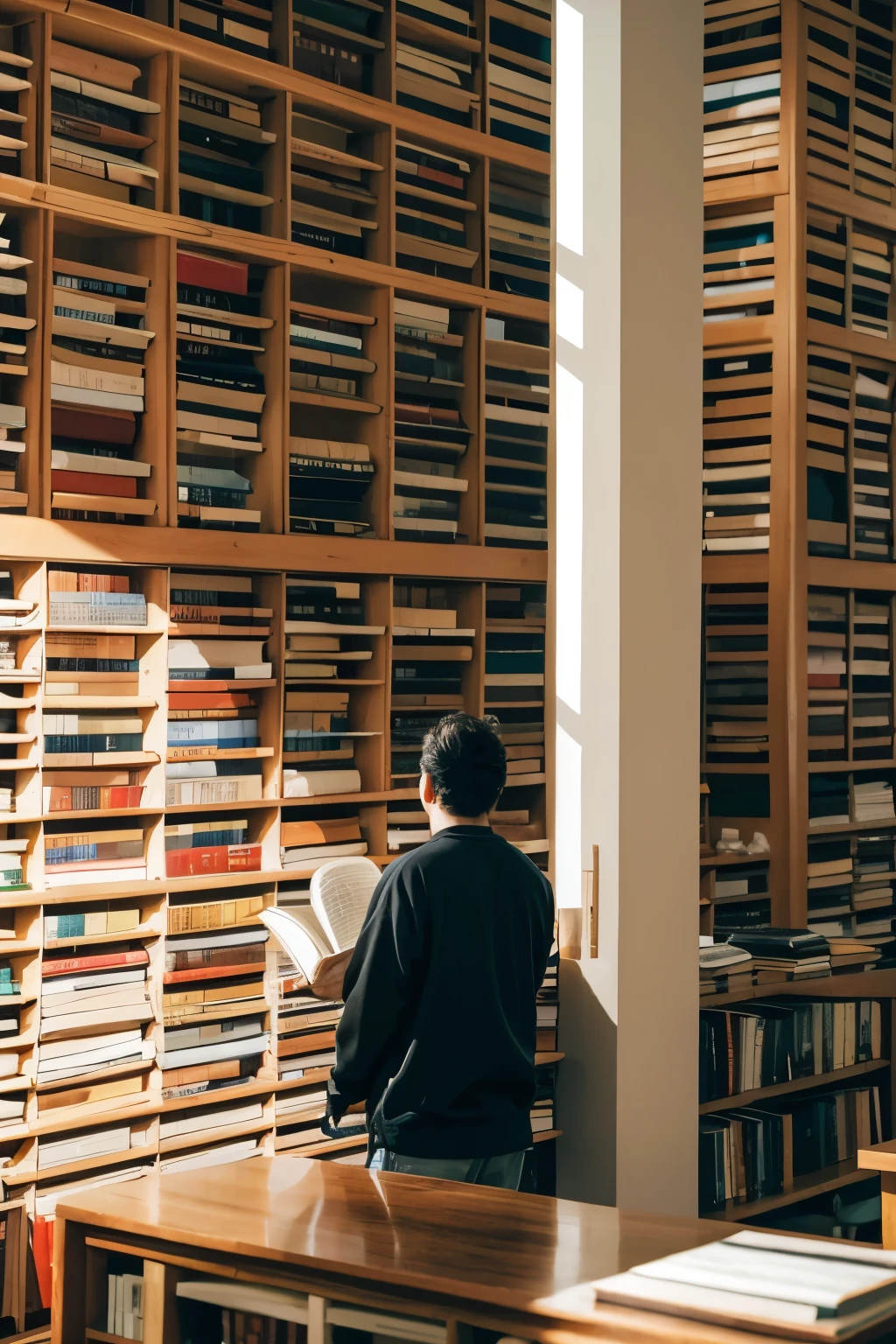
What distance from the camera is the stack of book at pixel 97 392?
3686 mm

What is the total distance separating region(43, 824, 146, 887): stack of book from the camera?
3.63 m

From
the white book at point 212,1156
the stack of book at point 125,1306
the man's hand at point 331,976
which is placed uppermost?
the man's hand at point 331,976

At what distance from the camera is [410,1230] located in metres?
1.81

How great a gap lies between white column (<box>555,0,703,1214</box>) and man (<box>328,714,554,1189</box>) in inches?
29.7

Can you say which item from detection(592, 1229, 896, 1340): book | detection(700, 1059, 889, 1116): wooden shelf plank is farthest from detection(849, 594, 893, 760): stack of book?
detection(592, 1229, 896, 1340): book

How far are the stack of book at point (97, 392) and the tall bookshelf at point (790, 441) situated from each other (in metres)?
2.30

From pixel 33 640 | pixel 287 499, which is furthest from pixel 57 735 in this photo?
pixel 287 499

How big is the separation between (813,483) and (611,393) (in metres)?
2.38

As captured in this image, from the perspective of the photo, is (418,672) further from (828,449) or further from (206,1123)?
(828,449)

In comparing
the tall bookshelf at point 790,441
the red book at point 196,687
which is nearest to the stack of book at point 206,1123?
the red book at point 196,687

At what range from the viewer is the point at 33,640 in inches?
141

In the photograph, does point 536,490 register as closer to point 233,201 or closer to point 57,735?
point 233,201

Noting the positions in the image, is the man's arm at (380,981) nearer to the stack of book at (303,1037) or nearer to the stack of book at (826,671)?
the stack of book at (303,1037)

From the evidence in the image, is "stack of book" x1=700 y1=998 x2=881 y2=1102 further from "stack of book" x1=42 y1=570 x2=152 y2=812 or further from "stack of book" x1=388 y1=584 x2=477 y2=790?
"stack of book" x1=42 y1=570 x2=152 y2=812
